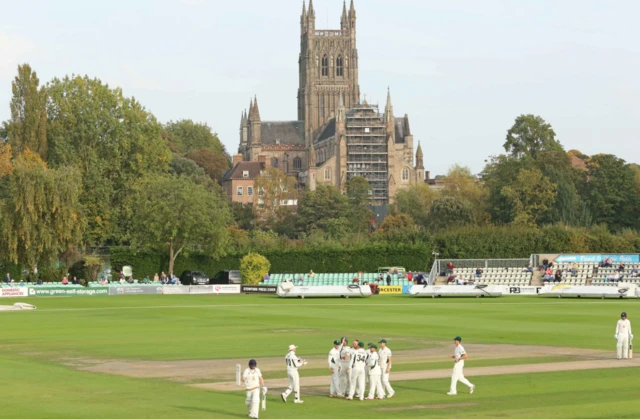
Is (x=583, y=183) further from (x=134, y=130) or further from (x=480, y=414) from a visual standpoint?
(x=480, y=414)

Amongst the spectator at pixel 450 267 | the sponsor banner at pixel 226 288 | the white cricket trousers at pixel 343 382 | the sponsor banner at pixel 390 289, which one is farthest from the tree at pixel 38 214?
the white cricket trousers at pixel 343 382

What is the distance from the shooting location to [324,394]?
917 inches

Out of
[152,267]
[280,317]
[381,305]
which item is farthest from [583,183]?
[280,317]

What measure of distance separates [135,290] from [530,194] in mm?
57954

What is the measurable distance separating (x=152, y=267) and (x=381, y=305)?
35.0 metres

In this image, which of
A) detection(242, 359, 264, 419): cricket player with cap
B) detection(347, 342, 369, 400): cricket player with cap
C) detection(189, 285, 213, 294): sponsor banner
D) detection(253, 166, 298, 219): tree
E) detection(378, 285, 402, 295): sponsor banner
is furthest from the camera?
detection(253, 166, 298, 219): tree

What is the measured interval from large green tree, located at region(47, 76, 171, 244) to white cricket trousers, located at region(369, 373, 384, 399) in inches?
2865

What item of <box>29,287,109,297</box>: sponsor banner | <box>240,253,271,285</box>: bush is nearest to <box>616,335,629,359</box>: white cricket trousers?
<box>29,287,109,297</box>: sponsor banner

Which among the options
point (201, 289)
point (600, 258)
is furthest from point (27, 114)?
point (600, 258)

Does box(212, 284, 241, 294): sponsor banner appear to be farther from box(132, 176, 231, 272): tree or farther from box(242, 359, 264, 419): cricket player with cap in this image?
box(242, 359, 264, 419): cricket player with cap

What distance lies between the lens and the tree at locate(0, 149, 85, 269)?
3061 inches

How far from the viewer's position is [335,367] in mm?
22594

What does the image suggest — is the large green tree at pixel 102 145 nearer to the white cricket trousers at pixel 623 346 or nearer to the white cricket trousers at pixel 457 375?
the white cricket trousers at pixel 623 346

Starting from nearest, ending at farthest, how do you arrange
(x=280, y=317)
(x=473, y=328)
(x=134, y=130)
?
(x=473, y=328) < (x=280, y=317) < (x=134, y=130)
